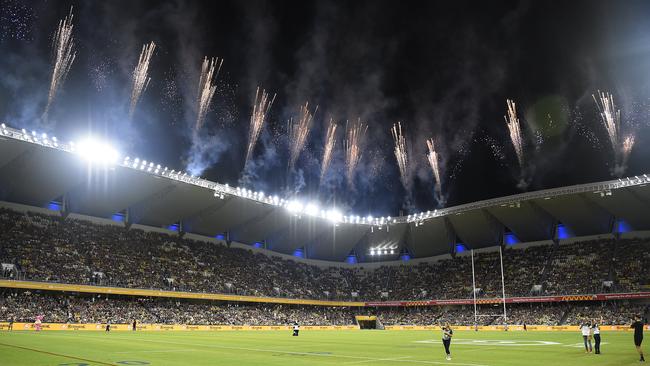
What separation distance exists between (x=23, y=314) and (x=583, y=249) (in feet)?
214

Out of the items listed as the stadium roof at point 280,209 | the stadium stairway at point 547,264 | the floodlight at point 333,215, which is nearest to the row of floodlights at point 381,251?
the stadium roof at point 280,209

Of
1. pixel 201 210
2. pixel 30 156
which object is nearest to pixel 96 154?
pixel 30 156

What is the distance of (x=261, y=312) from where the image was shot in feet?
221

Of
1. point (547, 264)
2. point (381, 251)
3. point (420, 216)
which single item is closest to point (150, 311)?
point (420, 216)

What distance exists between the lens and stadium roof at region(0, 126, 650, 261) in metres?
50.3

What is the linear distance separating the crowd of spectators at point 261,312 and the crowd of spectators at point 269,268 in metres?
2.13

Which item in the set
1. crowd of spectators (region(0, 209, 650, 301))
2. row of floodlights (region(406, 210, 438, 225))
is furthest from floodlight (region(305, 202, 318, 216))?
row of floodlights (region(406, 210, 438, 225))

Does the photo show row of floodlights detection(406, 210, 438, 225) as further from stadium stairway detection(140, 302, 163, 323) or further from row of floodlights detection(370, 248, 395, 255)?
stadium stairway detection(140, 302, 163, 323)

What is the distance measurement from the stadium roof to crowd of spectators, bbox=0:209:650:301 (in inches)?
91.6

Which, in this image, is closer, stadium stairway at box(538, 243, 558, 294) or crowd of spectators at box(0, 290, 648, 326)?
crowd of spectators at box(0, 290, 648, 326)

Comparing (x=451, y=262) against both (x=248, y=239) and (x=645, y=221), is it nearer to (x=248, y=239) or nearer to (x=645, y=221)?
(x=645, y=221)

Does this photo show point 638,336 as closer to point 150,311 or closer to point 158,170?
point 158,170

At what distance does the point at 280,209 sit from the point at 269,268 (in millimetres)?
10957

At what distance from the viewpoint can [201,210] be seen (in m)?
65.6
